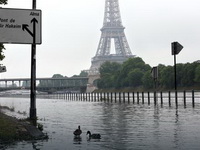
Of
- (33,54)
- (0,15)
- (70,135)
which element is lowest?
(70,135)

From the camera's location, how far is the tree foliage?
120244 mm

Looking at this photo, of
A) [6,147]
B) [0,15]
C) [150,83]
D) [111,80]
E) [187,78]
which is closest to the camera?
[6,147]

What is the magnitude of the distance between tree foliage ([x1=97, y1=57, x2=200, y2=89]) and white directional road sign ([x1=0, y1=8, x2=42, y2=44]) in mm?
99035

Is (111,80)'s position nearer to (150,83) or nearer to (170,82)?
(150,83)

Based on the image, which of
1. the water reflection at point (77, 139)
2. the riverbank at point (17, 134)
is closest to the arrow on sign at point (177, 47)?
the riverbank at point (17, 134)

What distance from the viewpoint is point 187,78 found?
119250 mm

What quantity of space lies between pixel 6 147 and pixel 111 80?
17711cm

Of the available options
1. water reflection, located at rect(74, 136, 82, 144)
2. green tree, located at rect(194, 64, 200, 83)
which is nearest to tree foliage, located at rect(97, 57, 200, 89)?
green tree, located at rect(194, 64, 200, 83)

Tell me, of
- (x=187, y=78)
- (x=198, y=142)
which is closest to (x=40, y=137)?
(x=198, y=142)

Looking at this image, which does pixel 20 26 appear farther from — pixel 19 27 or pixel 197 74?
pixel 197 74

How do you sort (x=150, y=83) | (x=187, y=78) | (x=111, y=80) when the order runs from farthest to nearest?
1. (x=111, y=80)
2. (x=150, y=83)
3. (x=187, y=78)

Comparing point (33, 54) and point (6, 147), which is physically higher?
point (33, 54)

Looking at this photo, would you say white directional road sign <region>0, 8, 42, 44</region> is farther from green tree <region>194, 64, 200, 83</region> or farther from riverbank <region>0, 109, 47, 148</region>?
green tree <region>194, 64, 200, 83</region>

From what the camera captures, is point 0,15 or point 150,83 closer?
point 0,15
